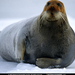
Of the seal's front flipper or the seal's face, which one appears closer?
the seal's face

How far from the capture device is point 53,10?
7.79ft

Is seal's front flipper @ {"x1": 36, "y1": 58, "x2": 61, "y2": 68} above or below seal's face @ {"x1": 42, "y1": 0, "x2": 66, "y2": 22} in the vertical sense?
below

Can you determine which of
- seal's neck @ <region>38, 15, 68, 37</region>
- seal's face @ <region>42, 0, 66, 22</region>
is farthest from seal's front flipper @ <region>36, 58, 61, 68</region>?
seal's face @ <region>42, 0, 66, 22</region>

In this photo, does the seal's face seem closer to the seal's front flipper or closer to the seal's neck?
the seal's neck

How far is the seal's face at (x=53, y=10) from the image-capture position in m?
2.38

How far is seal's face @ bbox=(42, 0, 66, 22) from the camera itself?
7.81ft

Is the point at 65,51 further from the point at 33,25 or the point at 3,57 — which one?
the point at 3,57

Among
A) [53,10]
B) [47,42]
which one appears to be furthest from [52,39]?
[53,10]

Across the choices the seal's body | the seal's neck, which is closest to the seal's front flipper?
the seal's body

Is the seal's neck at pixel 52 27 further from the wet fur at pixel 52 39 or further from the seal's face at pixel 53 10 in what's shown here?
the seal's face at pixel 53 10

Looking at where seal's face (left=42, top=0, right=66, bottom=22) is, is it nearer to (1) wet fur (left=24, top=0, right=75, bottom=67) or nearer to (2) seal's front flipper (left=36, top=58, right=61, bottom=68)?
(1) wet fur (left=24, top=0, right=75, bottom=67)

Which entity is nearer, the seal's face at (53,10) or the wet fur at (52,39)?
the seal's face at (53,10)

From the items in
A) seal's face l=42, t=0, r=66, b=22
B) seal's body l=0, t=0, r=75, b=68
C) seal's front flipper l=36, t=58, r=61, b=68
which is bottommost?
seal's front flipper l=36, t=58, r=61, b=68

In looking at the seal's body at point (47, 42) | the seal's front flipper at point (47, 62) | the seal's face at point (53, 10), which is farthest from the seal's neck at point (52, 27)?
the seal's front flipper at point (47, 62)
